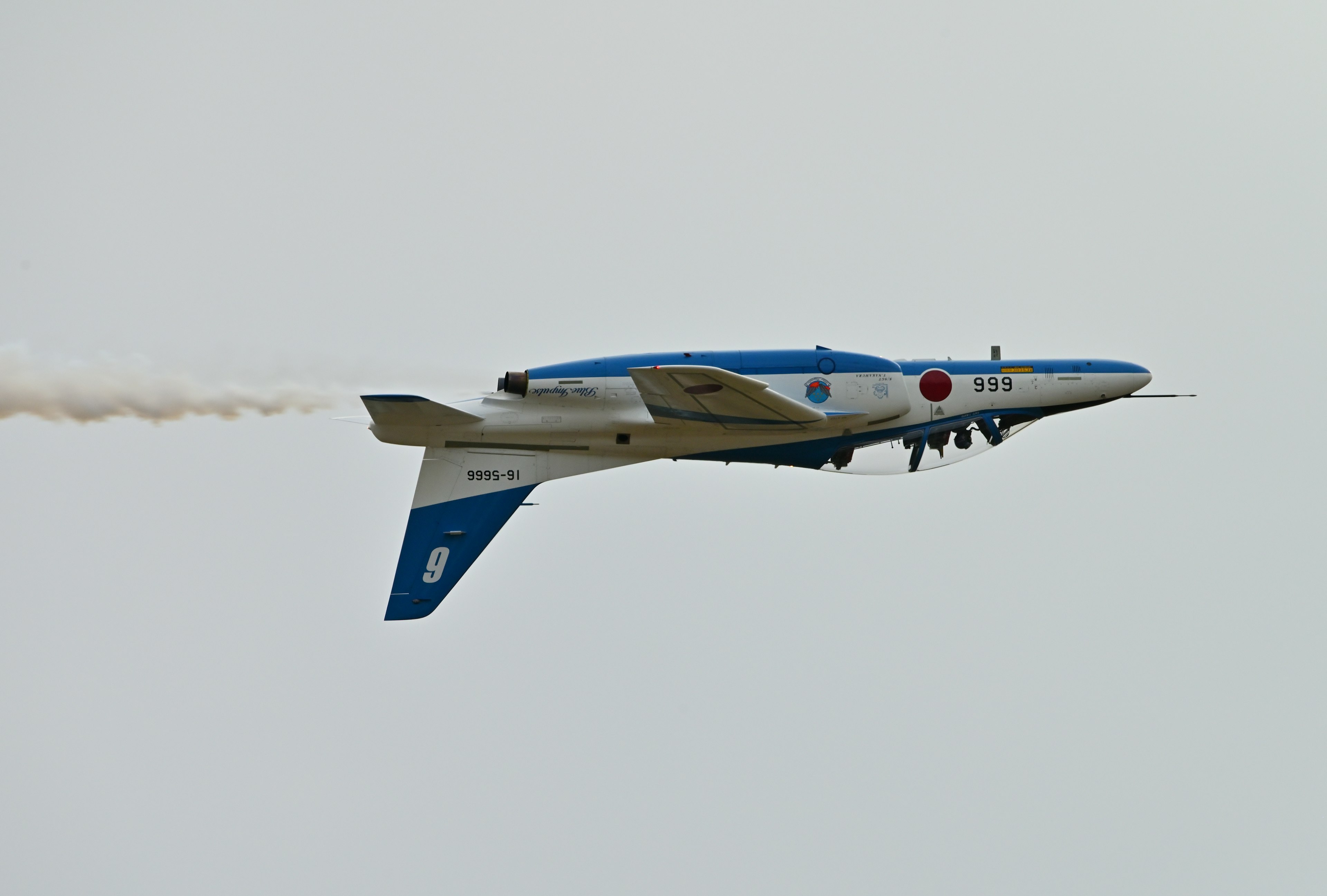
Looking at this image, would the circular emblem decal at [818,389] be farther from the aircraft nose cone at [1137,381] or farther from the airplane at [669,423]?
the aircraft nose cone at [1137,381]

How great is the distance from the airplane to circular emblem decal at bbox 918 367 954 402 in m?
0.02

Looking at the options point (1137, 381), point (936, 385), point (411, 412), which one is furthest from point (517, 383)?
point (1137, 381)

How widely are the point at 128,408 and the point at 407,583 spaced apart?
5676 mm

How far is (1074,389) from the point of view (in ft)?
88.7

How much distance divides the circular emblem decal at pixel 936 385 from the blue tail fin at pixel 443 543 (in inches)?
295

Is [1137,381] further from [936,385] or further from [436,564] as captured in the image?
[436,564]

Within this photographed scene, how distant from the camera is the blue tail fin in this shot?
25812mm

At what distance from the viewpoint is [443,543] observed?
25.9 meters

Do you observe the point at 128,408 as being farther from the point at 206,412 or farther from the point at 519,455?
the point at 519,455

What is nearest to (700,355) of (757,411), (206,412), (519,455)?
(757,411)

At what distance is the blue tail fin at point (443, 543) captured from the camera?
84.7 feet

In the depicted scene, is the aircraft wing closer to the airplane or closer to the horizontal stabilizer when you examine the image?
the airplane

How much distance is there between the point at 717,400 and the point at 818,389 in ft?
6.81

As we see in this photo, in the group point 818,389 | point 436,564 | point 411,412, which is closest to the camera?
point 411,412
